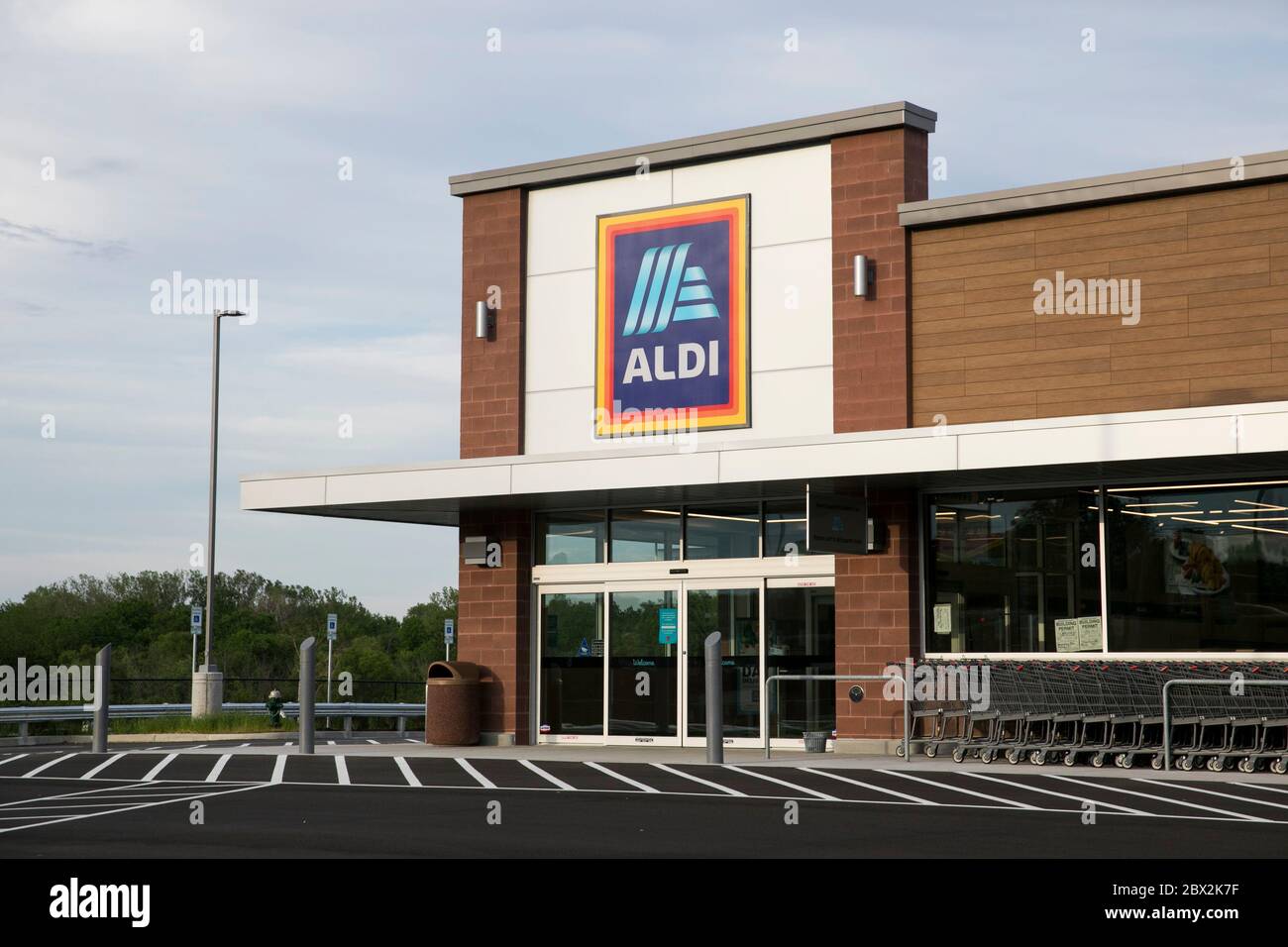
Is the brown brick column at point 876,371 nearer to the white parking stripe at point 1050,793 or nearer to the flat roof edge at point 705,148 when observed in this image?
the flat roof edge at point 705,148

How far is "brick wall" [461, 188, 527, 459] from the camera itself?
23734mm

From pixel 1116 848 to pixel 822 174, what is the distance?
12.8 m

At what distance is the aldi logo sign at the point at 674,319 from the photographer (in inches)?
875

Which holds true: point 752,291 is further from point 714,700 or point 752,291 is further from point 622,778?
point 622,778

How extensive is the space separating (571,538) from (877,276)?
18.9 ft

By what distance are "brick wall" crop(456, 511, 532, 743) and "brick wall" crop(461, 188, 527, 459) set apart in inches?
44.6

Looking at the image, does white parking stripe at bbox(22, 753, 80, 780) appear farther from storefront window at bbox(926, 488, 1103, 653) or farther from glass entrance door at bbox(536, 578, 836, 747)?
storefront window at bbox(926, 488, 1103, 653)

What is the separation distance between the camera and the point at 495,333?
78.6ft

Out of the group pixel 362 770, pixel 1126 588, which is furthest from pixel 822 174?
pixel 362 770

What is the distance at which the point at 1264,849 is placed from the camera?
1033 cm

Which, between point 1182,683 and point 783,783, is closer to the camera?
point 783,783

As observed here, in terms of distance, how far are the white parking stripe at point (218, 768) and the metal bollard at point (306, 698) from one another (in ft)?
3.14

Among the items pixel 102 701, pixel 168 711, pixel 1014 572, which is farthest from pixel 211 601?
pixel 1014 572
